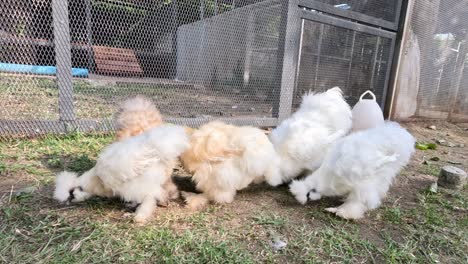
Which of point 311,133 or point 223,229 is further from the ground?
point 311,133

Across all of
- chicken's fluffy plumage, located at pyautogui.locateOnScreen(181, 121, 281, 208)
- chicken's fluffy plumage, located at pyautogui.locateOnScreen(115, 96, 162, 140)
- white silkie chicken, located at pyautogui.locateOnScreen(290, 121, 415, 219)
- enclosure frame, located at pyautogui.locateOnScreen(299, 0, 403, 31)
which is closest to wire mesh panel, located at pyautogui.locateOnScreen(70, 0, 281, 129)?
enclosure frame, located at pyautogui.locateOnScreen(299, 0, 403, 31)

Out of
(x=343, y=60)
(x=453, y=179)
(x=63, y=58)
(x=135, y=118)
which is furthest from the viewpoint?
(x=343, y=60)

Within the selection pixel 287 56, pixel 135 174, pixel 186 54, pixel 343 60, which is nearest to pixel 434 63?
pixel 343 60

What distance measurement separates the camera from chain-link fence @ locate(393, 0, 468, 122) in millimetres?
4691

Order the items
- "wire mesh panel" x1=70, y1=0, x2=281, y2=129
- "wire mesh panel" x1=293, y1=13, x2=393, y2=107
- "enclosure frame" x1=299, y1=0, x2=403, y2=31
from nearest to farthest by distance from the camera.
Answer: "wire mesh panel" x1=70, y1=0, x2=281, y2=129 < "enclosure frame" x1=299, y1=0, x2=403, y2=31 < "wire mesh panel" x1=293, y1=13, x2=393, y2=107

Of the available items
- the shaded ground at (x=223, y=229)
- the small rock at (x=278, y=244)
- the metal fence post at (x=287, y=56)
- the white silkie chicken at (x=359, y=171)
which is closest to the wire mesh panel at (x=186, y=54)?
the metal fence post at (x=287, y=56)

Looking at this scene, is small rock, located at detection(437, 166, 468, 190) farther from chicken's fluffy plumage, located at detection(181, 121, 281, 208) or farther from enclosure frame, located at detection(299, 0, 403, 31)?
enclosure frame, located at detection(299, 0, 403, 31)

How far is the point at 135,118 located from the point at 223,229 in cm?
97

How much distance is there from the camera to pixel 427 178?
2.56m

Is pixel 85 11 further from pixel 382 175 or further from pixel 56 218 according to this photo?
pixel 382 175

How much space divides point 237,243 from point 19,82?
2401mm

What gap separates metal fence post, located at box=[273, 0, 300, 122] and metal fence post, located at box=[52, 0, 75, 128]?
202cm

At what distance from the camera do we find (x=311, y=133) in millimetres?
2178

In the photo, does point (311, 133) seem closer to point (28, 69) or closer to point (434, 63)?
point (28, 69)
